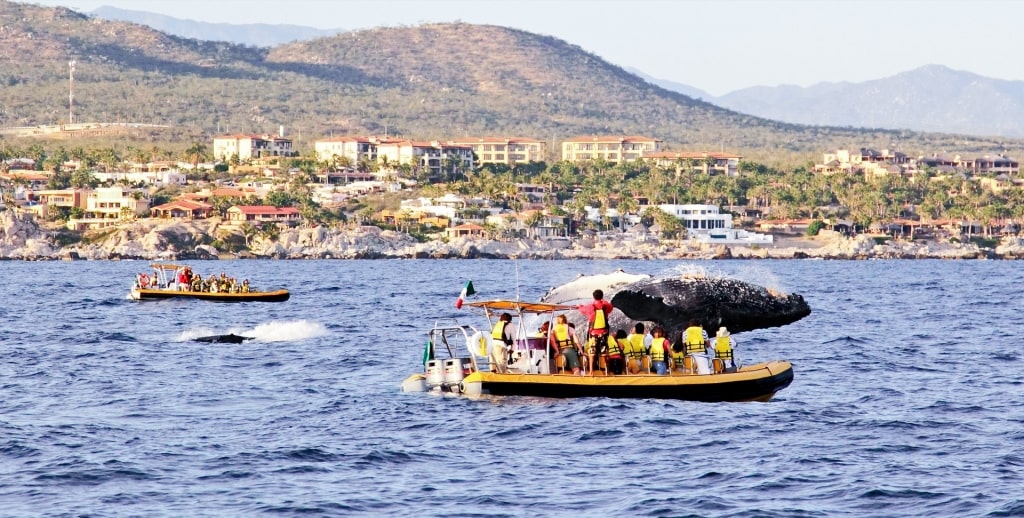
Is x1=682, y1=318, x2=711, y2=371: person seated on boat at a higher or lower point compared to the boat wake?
higher

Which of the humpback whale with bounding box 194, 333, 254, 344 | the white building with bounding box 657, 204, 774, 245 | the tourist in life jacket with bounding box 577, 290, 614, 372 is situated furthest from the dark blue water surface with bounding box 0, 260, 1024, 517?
the white building with bounding box 657, 204, 774, 245

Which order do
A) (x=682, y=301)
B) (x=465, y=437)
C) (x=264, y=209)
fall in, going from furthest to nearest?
(x=264, y=209) < (x=682, y=301) < (x=465, y=437)

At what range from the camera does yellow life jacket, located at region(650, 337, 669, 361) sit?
110 feet

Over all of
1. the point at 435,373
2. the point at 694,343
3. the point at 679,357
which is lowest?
the point at 435,373

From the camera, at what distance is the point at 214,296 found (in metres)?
74.8

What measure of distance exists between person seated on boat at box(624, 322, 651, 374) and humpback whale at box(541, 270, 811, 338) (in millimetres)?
5195

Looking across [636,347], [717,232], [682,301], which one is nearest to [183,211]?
[717,232]

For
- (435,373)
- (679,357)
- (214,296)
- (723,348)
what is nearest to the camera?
(723,348)

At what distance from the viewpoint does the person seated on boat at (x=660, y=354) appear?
1318 inches

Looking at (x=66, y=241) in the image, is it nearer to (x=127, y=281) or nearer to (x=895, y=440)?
(x=127, y=281)

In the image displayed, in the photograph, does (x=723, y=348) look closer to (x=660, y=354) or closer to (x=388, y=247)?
(x=660, y=354)

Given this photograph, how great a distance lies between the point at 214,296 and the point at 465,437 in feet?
155

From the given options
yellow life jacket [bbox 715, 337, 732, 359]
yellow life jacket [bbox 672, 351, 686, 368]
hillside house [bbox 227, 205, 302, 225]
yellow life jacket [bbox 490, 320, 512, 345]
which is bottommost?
yellow life jacket [bbox 672, 351, 686, 368]

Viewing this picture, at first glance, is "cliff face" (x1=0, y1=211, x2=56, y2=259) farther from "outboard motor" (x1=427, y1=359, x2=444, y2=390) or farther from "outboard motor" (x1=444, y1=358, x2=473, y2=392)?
"outboard motor" (x1=444, y1=358, x2=473, y2=392)
